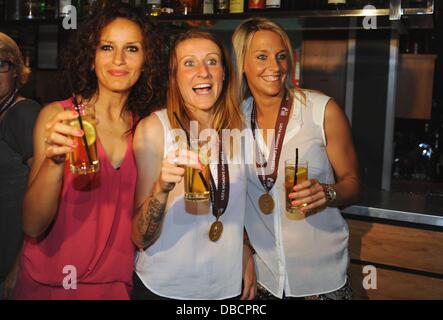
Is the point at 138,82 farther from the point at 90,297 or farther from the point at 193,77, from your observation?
the point at 90,297

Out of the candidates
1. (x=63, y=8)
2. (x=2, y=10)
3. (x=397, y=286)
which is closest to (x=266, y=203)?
(x=397, y=286)

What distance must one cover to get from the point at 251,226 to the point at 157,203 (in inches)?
20.9

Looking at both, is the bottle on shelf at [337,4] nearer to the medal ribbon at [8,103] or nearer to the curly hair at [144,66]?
the curly hair at [144,66]

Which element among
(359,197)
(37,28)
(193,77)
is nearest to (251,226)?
(359,197)

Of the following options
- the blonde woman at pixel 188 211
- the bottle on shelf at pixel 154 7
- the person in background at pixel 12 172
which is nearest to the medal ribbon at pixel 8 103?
the person in background at pixel 12 172

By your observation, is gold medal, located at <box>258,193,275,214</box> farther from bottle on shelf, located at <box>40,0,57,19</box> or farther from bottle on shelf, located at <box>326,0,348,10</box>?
bottle on shelf, located at <box>40,0,57,19</box>

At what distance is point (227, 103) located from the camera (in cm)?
202

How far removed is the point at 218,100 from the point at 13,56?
889 mm

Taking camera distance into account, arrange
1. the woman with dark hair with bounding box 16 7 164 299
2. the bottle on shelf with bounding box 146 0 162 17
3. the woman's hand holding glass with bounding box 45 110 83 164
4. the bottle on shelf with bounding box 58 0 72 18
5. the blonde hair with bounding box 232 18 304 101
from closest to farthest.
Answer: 1. the woman's hand holding glass with bounding box 45 110 83 164
2. the woman with dark hair with bounding box 16 7 164 299
3. the blonde hair with bounding box 232 18 304 101
4. the bottle on shelf with bounding box 146 0 162 17
5. the bottle on shelf with bounding box 58 0 72 18

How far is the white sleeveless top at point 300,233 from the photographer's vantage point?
2.00 metres

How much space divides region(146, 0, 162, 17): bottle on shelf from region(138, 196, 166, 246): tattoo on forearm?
1923 mm

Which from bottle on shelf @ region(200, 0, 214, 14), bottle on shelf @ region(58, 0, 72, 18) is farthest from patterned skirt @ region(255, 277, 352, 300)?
bottle on shelf @ region(58, 0, 72, 18)

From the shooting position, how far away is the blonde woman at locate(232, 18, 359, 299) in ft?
6.57

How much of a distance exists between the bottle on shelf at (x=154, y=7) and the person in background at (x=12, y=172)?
1.43 meters
